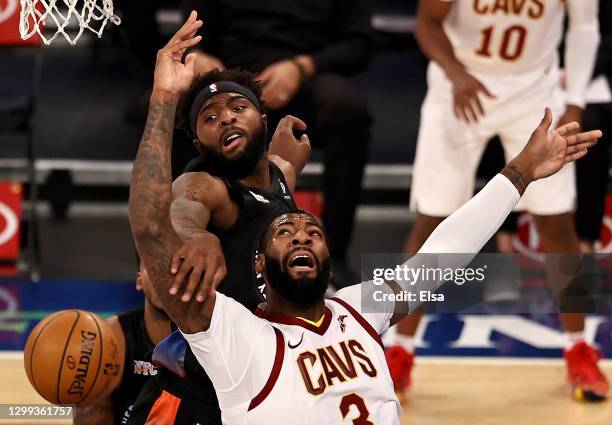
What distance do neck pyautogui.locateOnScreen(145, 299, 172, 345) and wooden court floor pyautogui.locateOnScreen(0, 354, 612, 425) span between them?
2.31 feet

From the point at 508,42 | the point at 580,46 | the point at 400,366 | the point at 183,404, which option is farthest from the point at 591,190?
the point at 183,404

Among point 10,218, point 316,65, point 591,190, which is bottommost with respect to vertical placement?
point 10,218

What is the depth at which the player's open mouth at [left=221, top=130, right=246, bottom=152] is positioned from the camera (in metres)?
4.17

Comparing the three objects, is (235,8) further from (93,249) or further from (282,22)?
(93,249)

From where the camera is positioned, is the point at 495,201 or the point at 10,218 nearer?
the point at 495,201

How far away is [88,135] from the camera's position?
8.38 m

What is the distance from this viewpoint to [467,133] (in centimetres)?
588

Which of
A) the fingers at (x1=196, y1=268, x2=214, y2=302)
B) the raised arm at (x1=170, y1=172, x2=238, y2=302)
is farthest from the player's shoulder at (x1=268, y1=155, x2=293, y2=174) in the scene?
the fingers at (x1=196, y1=268, x2=214, y2=302)

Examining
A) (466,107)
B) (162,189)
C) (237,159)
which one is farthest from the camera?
(466,107)

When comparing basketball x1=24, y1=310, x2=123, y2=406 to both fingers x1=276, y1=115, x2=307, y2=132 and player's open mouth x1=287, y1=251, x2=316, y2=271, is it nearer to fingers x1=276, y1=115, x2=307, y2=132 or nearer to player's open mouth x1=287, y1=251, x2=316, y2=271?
fingers x1=276, y1=115, x2=307, y2=132

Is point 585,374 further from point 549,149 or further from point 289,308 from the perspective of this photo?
point 289,308

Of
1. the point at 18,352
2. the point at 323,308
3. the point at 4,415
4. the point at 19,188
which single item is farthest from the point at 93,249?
the point at 323,308

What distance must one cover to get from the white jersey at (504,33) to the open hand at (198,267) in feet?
8.28

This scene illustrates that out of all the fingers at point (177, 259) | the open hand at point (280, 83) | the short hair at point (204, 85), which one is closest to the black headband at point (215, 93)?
the short hair at point (204, 85)
